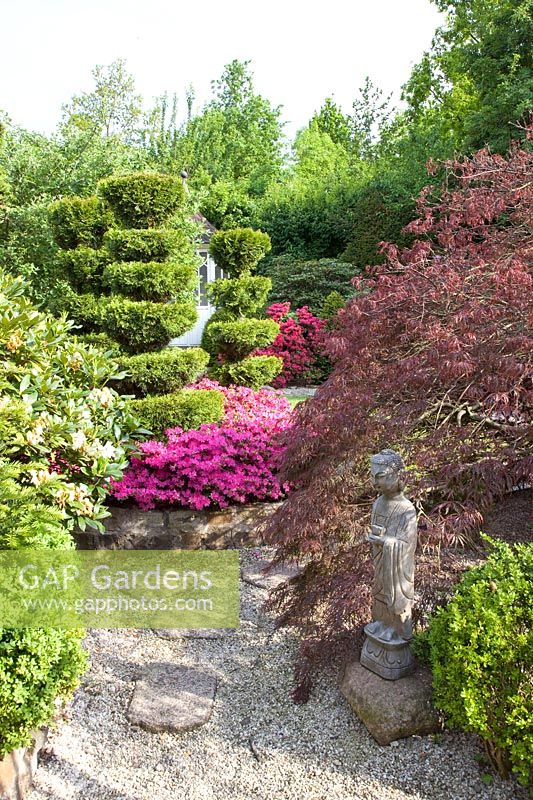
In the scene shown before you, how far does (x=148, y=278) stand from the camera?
6012 mm

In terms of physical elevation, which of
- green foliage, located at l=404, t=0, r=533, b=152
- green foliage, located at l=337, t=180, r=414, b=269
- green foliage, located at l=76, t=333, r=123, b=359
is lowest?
green foliage, located at l=76, t=333, r=123, b=359

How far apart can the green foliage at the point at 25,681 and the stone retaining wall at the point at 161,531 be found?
2625 millimetres

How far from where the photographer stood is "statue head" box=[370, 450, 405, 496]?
2840 millimetres

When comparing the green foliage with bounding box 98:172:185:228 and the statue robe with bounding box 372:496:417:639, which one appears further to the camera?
the green foliage with bounding box 98:172:185:228

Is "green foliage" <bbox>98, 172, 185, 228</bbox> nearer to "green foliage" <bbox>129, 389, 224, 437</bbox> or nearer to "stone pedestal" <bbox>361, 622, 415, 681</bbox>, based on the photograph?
"green foliage" <bbox>129, 389, 224, 437</bbox>

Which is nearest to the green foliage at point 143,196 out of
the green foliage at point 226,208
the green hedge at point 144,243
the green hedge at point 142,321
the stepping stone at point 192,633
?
the green hedge at point 144,243

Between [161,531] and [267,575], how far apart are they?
1.06m

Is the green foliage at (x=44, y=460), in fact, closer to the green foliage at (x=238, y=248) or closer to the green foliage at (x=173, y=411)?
the green foliage at (x=173, y=411)

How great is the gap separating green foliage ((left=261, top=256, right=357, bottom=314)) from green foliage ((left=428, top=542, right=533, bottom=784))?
11.8m

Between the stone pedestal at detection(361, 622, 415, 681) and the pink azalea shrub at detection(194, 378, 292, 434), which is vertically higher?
the pink azalea shrub at detection(194, 378, 292, 434)

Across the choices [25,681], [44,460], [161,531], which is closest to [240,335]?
[161,531]

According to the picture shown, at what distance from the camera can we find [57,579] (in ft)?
9.36

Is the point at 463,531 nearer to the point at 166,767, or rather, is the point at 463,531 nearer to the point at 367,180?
the point at 166,767

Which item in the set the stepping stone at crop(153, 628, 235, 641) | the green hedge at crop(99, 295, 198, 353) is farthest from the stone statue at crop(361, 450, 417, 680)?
the green hedge at crop(99, 295, 198, 353)
